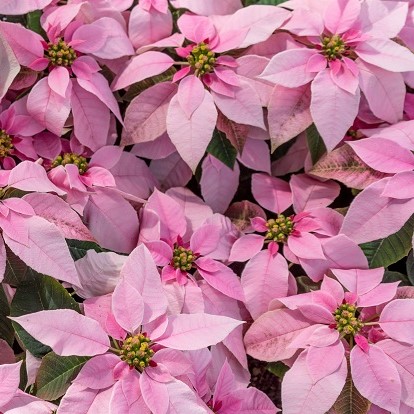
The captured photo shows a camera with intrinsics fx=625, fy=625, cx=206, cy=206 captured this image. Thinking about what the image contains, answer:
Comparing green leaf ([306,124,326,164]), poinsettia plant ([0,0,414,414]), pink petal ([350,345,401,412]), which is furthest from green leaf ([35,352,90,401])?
green leaf ([306,124,326,164])

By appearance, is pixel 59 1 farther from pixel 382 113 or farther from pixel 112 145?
pixel 382 113

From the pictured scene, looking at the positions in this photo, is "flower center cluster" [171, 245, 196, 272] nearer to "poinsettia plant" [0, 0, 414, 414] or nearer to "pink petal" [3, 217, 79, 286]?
"poinsettia plant" [0, 0, 414, 414]

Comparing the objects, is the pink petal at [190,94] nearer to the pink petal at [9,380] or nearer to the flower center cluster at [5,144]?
the flower center cluster at [5,144]

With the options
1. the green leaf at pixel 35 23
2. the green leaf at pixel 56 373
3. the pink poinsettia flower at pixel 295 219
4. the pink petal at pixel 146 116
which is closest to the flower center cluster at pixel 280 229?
the pink poinsettia flower at pixel 295 219

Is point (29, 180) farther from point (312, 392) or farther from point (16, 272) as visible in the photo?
point (312, 392)

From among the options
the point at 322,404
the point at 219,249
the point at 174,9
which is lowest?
the point at 322,404

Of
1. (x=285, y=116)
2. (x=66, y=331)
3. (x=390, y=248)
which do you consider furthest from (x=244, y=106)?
(x=66, y=331)

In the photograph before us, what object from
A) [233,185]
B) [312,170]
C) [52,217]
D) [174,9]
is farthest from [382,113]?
[52,217]
